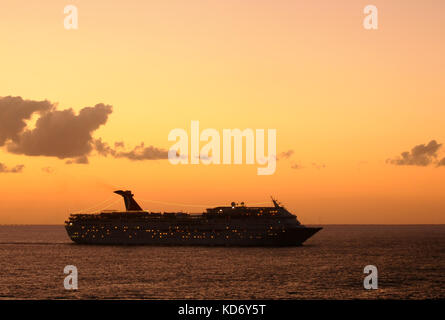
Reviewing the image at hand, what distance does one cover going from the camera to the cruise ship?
5330 inches

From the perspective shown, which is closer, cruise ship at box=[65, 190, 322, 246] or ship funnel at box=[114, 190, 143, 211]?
cruise ship at box=[65, 190, 322, 246]

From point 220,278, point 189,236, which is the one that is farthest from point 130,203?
point 220,278

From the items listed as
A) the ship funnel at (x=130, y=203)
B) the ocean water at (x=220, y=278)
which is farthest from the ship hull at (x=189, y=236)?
the ocean water at (x=220, y=278)

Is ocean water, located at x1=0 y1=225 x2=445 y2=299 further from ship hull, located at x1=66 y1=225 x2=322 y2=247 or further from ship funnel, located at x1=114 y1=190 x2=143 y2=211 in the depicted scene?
ship funnel, located at x1=114 y1=190 x2=143 y2=211

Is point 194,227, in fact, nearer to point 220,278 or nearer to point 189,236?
point 189,236

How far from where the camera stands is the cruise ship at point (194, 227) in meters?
135

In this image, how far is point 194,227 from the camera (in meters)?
144

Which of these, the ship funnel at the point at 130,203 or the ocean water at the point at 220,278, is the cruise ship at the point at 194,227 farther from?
the ocean water at the point at 220,278

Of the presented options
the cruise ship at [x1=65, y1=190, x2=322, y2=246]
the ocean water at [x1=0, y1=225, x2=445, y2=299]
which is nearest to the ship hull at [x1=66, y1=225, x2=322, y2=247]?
the cruise ship at [x1=65, y1=190, x2=322, y2=246]

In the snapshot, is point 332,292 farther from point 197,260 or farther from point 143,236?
point 143,236
